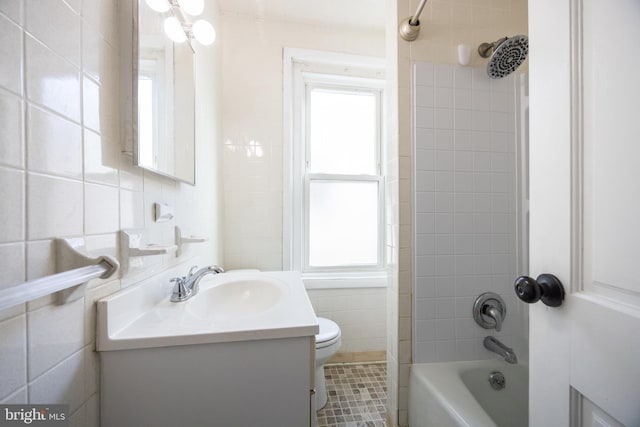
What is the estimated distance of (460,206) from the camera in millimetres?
1232

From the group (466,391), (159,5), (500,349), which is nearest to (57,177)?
(159,5)

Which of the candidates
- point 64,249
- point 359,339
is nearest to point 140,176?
point 64,249

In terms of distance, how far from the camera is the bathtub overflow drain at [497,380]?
1177mm

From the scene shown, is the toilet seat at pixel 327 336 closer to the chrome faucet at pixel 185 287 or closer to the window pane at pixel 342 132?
the chrome faucet at pixel 185 287

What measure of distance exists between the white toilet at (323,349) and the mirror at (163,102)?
1035 millimetres

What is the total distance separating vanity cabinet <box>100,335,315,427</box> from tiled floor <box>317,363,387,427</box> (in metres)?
0.90

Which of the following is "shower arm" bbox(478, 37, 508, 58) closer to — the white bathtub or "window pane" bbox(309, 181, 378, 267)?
"window pane" bbox(309, 181, 378, 267)

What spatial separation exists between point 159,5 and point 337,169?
1441 mm

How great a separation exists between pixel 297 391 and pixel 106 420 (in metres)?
0.45

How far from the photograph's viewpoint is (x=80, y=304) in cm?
52

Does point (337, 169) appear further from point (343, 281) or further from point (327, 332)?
point (327, 332)

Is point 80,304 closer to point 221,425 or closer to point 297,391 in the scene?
point 221,425

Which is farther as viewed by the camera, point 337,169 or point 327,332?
point 337,169

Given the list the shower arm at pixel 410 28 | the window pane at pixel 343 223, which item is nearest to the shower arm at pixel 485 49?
the shower arm at pixel 410 28
